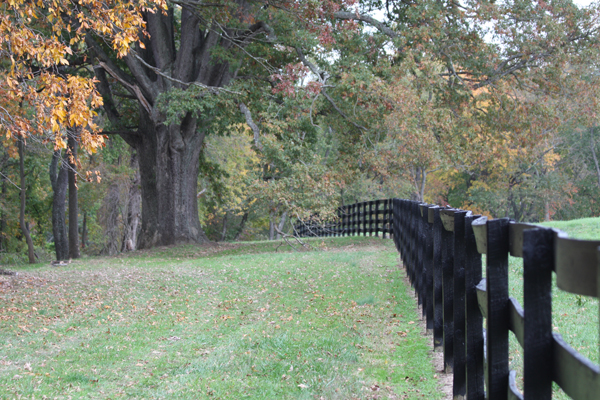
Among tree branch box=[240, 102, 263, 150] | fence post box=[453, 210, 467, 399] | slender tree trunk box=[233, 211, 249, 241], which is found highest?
tree branch box=[240, 102, 263, 150]

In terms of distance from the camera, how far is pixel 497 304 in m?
2.88

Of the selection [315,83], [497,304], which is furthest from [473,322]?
[315,83]

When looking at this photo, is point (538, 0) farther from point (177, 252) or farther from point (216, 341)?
point (216, 341)

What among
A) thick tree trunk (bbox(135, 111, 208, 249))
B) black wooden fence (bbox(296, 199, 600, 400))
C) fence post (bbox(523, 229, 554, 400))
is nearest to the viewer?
black wooden fence (bbox(296, 199, 600, 400))

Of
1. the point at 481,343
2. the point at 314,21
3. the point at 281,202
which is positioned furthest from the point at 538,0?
the point at 481,343

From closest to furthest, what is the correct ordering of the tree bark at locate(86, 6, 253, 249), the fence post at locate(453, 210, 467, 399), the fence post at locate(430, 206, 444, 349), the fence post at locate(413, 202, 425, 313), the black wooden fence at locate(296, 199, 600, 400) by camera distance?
the black wooden fence at locate(296, 199, 600, 400), the fence post at locate(453, 210, 467, 399), the fence post at locate(430, 206, 444, 349), the fence post at locate(413, 202, 425, 313), the tree bark at locate(86, 6, 253, 249)

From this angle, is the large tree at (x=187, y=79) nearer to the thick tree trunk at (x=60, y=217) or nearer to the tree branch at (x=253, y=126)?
the tree branch at (x=253, y=126)

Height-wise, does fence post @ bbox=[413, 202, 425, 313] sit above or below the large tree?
below

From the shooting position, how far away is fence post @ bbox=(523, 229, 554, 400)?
211 centimetres

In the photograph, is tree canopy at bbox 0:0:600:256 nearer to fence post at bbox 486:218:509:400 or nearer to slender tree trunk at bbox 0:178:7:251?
slender tree trunk at bbox 0:178:7:251

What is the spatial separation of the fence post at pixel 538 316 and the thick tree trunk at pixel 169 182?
19.1m

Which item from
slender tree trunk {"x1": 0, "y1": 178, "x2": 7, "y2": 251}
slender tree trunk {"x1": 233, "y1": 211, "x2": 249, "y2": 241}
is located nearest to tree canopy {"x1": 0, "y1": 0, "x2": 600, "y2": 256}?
slender tree trunk {"x1": 0, "y1": 178, "x2": 7, "y2": 251}

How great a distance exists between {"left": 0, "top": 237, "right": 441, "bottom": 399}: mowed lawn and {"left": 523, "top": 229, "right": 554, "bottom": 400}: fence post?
2.48m

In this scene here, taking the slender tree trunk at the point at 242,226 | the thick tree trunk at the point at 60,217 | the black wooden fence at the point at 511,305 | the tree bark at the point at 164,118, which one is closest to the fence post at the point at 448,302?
the black wooden fence at the point at 511,305
